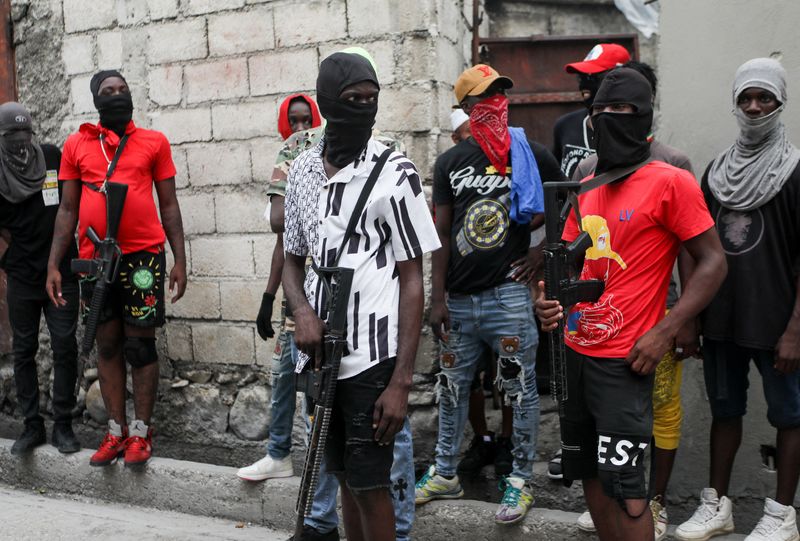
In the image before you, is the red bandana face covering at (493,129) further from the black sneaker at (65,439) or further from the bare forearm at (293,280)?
→ the black sneaker at (65,439)

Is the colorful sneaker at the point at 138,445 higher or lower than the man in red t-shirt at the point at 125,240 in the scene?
lower

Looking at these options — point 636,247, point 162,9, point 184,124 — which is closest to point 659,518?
point 636,247

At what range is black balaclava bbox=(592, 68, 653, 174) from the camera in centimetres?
305

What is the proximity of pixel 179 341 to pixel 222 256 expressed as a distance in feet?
2.17

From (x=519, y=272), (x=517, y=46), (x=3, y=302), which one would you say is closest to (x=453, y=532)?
(x=519, y=272)

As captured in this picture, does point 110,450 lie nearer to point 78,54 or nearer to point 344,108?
point 78,54

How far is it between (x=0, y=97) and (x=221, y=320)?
2.41 m

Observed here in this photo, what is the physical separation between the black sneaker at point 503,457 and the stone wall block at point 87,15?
3588 mm

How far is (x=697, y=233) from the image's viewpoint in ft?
9.59

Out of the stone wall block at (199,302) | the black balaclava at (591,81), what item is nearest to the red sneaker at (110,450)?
the stone wall block at (199,302)

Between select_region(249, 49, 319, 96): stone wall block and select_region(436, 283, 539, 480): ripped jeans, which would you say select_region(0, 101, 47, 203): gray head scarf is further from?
select_region(436, 283, 539, 480): ripped jeans

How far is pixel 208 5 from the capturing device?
207 inches

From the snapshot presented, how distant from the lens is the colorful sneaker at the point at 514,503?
3932 millimetres

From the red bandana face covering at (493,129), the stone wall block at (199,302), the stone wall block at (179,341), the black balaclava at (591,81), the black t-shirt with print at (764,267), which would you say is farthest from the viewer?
the stone wall block at (179,341)
